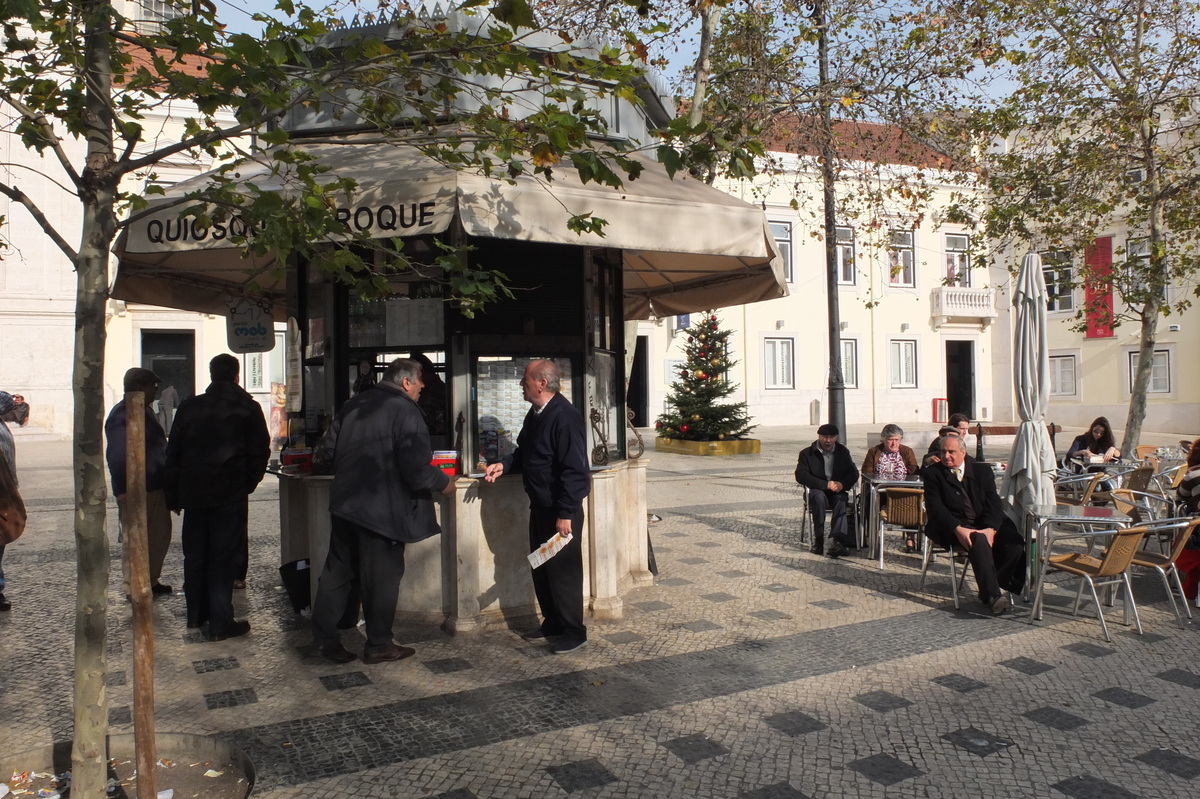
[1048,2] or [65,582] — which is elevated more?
[1048,2]

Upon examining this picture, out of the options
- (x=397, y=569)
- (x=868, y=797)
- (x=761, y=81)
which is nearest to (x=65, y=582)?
(x=397, y=569)

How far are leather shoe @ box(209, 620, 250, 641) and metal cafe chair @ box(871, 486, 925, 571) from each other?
511 centimetres

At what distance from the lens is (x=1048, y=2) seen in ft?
41.5

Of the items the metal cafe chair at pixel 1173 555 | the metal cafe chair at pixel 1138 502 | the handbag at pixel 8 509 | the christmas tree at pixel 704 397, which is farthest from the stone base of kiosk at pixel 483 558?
the christmas tree at pixel 704 397

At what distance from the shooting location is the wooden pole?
315 cm

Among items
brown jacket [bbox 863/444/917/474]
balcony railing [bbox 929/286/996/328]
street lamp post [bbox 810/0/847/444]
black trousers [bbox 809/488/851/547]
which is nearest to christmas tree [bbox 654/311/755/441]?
street lamp post [bbox 810/0/847/444]

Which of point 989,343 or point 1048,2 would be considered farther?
point 989,343

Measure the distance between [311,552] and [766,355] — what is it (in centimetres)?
2870

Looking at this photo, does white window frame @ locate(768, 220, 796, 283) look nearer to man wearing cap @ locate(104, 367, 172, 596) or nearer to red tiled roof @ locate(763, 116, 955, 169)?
red tiled roof @ locate(763, 116, 955, 169)

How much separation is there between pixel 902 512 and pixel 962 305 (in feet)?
99.5

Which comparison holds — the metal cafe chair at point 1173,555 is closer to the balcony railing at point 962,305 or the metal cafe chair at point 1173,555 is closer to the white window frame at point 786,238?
the white window frame at point 786,238

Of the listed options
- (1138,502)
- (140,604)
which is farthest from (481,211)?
(1138,502)

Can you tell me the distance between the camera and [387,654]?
532cm

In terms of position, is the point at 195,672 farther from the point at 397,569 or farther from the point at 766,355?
the point at 766,355
